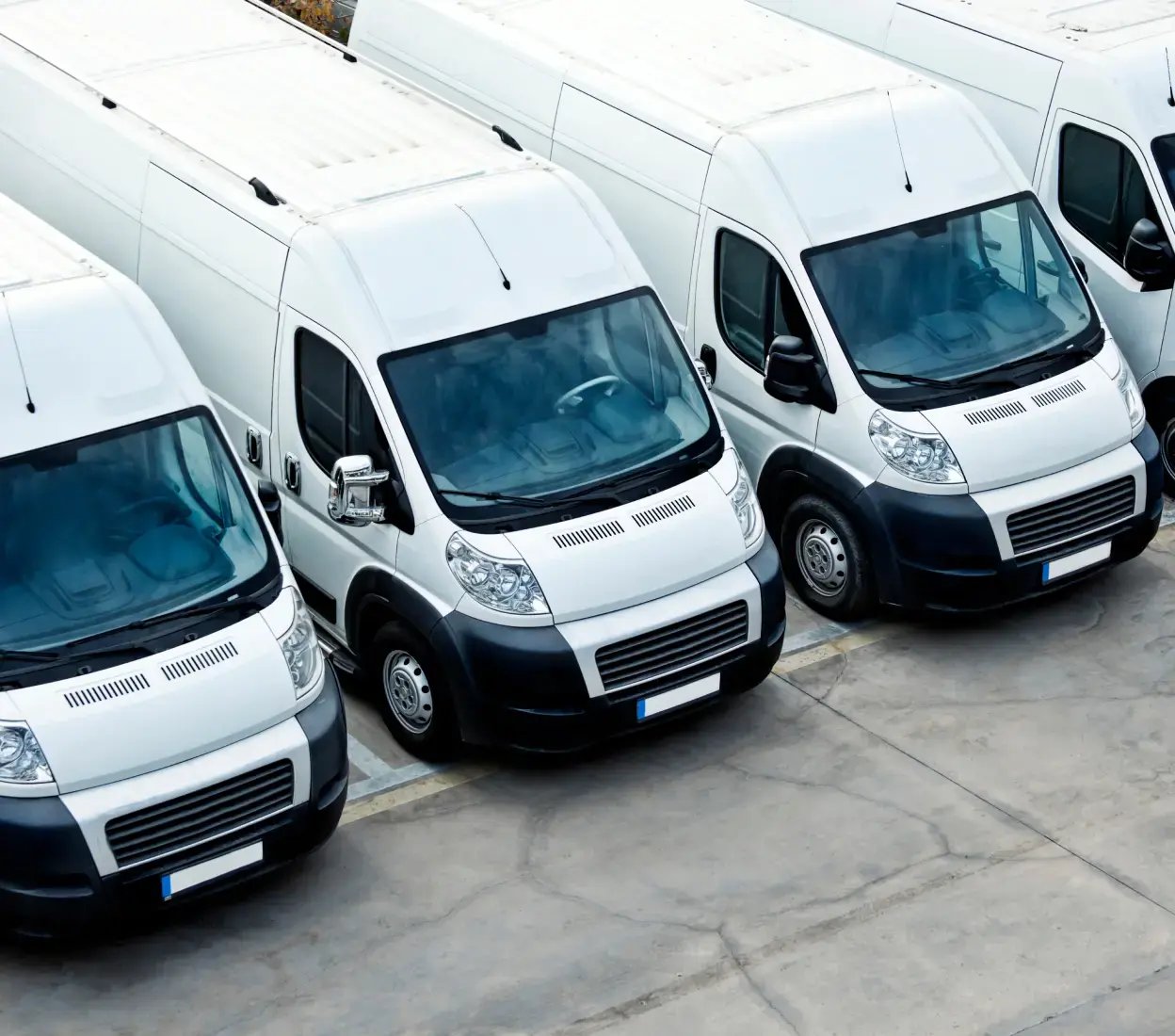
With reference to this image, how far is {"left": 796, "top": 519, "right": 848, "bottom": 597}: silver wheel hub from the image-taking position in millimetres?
10953

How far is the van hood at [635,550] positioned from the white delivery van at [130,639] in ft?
3.72

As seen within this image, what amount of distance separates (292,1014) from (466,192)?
4.02 metres

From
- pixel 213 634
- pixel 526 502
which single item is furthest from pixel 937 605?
pixel 213 634

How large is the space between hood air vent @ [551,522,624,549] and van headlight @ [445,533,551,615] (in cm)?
22

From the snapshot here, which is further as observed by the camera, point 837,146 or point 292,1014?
point 837,146

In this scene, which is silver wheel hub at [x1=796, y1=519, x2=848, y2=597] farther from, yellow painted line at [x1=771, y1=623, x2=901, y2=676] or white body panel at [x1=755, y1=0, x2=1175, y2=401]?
white body panel at [x1=755, y1=0, x2=1175, y2=401]

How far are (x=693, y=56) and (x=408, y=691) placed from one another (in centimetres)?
435

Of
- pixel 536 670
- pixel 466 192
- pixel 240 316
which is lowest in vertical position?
pixel 536 670

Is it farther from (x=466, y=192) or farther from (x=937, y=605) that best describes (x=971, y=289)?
(x=466, y=192)

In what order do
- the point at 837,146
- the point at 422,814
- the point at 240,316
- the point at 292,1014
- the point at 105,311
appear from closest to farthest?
the point at 292,1014 → the point at 105,311 → the point at 422,814 → the point at 240,316 → the point at 837,146

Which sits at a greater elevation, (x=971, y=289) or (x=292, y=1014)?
(x=971, y=289)

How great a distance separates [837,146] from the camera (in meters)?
11.0

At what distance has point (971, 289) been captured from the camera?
11.1 meters

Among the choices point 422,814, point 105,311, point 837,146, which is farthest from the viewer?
point 837,146
